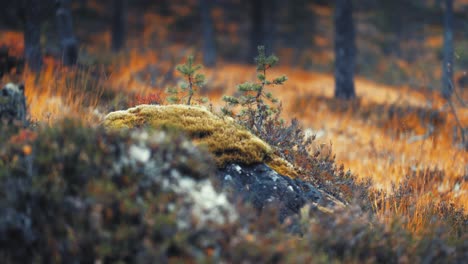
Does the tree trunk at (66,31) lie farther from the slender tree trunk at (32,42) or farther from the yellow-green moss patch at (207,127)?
the yellow-green moss patch at (207,127)

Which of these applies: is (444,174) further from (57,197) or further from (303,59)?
(303,59)

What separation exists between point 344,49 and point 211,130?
23.5ft

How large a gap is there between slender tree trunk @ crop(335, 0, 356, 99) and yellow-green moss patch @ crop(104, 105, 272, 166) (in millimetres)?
6819

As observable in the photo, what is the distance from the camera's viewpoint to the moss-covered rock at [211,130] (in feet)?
10.8

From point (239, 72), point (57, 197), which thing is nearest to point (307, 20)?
point (239, 72)

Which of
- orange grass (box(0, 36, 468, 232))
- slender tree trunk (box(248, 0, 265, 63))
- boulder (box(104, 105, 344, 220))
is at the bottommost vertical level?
orange grass (box(0, 36, 468, 232))

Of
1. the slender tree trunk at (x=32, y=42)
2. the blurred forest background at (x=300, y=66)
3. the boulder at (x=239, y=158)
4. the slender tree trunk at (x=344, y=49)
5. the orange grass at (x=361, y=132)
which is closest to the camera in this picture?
the boulder at (x=239, y=158)

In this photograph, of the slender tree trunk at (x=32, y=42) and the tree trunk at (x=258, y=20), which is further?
the tree trunk at (x=258, y=20)

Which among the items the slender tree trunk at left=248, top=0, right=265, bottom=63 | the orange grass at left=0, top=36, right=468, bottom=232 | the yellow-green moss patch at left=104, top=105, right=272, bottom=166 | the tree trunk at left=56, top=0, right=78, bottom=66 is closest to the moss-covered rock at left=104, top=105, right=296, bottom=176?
the yellow-green moss patch at left=104, top=105, right=272, bottom=166

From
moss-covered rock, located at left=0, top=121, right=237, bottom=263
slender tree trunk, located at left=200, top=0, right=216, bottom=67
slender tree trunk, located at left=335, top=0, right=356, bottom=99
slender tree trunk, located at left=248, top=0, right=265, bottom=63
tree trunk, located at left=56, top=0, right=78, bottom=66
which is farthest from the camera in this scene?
slender tree trunk, located at left=248, top=0, right=265, bottom=63

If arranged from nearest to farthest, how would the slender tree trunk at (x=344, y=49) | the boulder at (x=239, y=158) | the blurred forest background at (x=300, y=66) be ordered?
the boulder at (x=239, y=158) < the blurred forest background at (x=300, y=66) < the slender tree trunk at (x=344, y=49)

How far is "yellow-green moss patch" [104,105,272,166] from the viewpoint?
3.29 meters

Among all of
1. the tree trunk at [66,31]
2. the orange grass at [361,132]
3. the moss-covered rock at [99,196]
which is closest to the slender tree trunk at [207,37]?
the orange grass at [361,132]

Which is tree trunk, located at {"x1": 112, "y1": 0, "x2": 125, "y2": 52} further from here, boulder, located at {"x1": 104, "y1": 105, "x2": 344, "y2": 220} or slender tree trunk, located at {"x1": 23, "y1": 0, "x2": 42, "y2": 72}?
boulder, located at {"x1": 104, "y1": 105, "x2": 344, "y2": 220}
